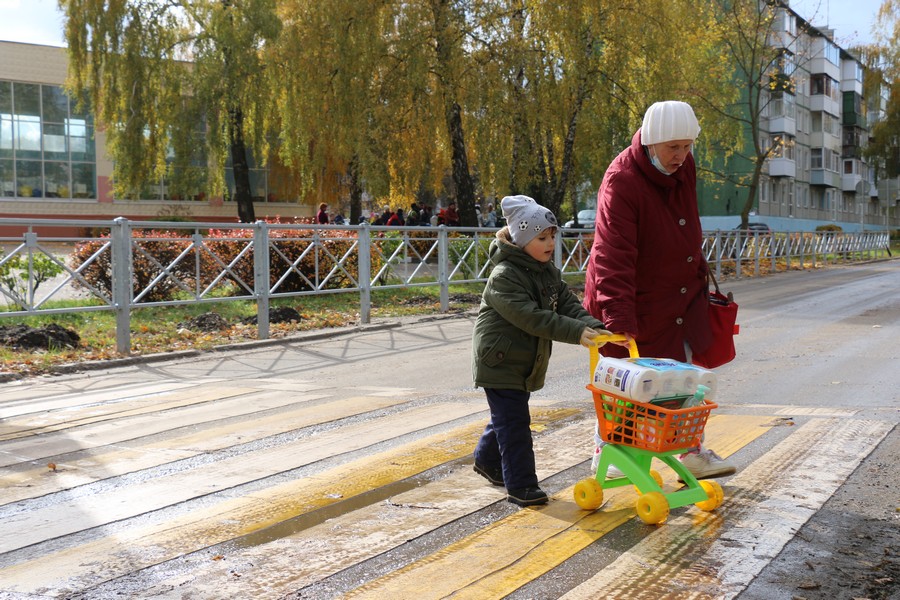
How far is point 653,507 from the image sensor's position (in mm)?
4082

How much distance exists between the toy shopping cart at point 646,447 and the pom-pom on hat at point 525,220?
60cm

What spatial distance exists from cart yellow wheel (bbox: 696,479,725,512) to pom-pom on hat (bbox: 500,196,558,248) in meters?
1.37

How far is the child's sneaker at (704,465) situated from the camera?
180 inches

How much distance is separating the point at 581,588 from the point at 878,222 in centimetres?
9435

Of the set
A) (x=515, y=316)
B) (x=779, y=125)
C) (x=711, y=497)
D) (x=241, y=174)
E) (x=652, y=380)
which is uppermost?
(x=779, y=125)

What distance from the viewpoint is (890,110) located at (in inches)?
2410

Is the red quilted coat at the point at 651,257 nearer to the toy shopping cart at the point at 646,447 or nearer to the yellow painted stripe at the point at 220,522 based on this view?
the toy shopping cart at the point at 646,447

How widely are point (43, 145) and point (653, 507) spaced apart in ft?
142

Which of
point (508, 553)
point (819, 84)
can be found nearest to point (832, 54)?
point (819, 84)

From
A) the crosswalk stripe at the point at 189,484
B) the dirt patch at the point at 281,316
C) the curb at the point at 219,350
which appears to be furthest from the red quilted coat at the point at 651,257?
the dirt patch at the point at 281,316

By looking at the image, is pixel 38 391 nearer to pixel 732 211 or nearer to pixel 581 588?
pixel 581 588

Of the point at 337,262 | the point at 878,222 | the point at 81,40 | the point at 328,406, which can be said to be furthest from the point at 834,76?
the point at 328,406

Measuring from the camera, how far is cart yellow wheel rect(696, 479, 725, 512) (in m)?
4.33

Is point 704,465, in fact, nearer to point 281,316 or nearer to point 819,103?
point 281,316
